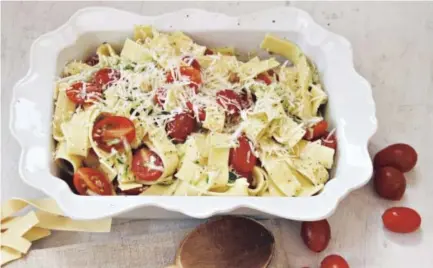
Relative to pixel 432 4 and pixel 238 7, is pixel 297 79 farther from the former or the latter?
pixel 432 4

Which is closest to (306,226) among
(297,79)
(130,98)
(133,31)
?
(297,79)

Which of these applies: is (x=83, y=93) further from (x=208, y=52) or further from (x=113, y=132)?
(x=208, y=52)

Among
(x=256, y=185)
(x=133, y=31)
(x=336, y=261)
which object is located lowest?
(x=336, y=261)

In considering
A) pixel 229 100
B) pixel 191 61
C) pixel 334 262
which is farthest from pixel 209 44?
pixel 334 262

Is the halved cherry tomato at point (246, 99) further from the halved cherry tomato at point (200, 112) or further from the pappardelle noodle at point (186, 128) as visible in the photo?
the halved cherry tomato at point (200, 112)

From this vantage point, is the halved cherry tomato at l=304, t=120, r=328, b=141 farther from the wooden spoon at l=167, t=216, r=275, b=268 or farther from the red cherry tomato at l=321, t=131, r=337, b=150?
the wooden spoon at l=167, t=216, r=275, b=268

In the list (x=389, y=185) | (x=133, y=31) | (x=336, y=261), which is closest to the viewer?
(x=336, y=261)

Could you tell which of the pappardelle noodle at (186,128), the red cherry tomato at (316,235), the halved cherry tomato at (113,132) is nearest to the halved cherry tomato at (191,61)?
the pappardelle noodle at (186,128)

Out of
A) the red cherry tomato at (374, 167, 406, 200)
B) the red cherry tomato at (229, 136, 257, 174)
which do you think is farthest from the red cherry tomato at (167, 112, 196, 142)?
the red cherry tomato at (374, 167, 406, 200)
